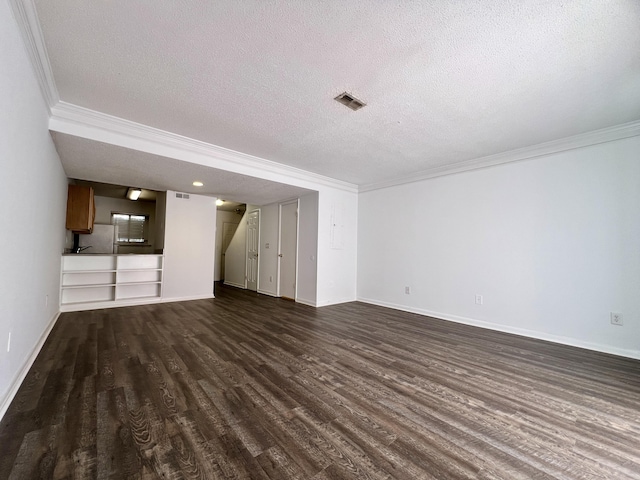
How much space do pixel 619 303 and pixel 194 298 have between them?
679 cm

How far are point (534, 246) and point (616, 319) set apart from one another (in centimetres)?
111

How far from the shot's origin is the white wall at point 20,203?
1.53 meters

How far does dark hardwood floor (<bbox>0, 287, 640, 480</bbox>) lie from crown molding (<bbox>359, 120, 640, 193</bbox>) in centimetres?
252

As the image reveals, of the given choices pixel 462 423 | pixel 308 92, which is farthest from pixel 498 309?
pixel 308 92

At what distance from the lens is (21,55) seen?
5.55 ft

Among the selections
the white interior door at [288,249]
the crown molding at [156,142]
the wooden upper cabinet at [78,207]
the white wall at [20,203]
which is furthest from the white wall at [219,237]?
the white wall at [20,203]

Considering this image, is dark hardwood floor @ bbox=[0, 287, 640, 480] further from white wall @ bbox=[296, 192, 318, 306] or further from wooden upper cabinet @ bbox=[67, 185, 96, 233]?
wooden upper cabinet @ bbox=[67, 185, 96, 233]

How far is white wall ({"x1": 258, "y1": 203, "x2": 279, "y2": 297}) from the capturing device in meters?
6.42

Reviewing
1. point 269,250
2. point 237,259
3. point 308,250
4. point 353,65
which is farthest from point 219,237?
point 353,65

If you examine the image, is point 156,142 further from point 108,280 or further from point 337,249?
point 337,249

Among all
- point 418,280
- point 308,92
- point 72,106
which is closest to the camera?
point 308,92

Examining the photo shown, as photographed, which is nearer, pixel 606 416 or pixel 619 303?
pixel 606 416

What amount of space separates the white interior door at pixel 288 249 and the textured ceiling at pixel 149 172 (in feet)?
1.73

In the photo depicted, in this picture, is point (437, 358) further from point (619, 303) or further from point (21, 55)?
point (21, 55)
